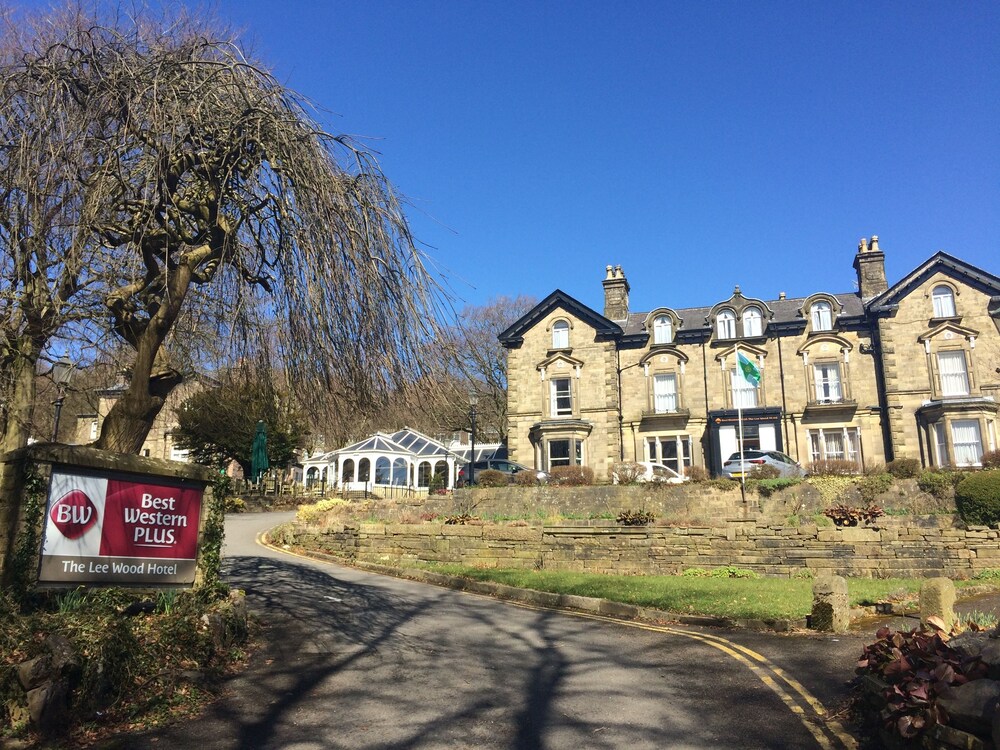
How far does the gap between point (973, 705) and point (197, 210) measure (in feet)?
29.4

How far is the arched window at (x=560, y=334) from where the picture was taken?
38.1m

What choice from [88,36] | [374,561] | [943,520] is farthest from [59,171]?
[943,520]

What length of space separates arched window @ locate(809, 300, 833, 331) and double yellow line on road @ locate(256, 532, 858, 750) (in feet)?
86.1

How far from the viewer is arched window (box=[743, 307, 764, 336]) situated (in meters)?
36.0

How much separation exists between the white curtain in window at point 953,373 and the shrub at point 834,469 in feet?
29.7

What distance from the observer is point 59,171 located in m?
7.38

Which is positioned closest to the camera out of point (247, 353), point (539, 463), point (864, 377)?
point (247, 353)

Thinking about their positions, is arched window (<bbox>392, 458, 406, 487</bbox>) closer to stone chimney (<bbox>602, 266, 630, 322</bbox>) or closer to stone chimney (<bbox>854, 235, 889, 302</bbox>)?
stone chimney (<bbox>602, 266, 630, 322</bbox>)

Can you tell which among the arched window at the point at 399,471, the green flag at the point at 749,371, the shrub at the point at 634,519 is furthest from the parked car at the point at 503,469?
the shrub at the point at 634,519

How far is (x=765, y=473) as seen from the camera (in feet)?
91.3

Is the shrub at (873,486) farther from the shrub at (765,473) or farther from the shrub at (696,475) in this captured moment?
the shrub at (696,475)

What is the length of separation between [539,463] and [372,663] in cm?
2792

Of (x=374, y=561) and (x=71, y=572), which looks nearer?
(x=71, y=572)

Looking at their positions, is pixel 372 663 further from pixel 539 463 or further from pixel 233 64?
pixel 539 463
